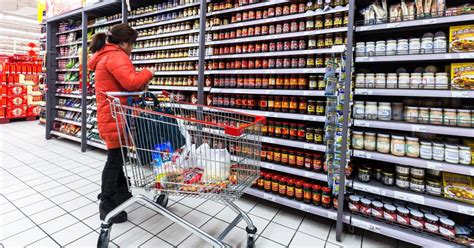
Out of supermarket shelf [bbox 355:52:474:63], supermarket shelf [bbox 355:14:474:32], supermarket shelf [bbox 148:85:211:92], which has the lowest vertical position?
supermarket shelf [bbox 148:85:211:92]

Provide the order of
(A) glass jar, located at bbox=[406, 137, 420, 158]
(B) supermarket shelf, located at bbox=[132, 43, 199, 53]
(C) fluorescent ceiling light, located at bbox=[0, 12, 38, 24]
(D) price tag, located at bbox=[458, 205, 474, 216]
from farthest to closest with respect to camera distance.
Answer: (C) fluorescent ceiling light, located at bbox=[0, 12, 38, 24], (B) supermarket shelf, located at bbox=[132, 43, 199, 53], (A) glass jar, located at bbox=[406, 137, 420, 158], (D) price tag, located at bbox=[458, 205, 474, 216]

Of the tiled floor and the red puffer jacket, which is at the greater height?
the red puffer jacket

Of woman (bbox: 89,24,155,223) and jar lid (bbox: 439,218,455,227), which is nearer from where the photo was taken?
jar lid (bbox: 439,218,455,227)

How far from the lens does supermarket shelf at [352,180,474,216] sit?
5.18 feet

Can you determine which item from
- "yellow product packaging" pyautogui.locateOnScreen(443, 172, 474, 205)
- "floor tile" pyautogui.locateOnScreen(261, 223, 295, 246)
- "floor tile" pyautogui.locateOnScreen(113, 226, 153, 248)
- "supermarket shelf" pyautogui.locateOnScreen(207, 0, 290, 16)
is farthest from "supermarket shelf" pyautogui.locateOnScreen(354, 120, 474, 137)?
"floor tile" pyautogui.locateOnScreen(113, 226, 153, 248)

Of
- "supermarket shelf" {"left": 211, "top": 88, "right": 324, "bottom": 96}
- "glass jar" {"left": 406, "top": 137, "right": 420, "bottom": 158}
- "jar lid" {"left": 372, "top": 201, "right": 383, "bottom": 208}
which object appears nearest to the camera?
"glass jar" {"left": 406, "top": 137, "right": 420, "bottom": 158}

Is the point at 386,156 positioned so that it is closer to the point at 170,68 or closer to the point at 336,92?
the point at 336,92

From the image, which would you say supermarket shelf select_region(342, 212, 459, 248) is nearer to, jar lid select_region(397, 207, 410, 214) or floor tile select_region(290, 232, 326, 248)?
jar lid select_region(397, 207, 410, 214)

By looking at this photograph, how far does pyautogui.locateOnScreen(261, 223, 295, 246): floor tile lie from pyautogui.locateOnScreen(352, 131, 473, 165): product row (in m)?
0.93

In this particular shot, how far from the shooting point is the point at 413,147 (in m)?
1.78

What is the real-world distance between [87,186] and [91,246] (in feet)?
4.16

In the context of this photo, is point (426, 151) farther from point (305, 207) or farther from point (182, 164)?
point (182, 164)

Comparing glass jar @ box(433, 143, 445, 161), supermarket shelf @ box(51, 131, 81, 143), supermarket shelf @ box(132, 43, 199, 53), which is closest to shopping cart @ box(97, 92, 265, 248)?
glass jar @ box(433, 143, 445, 161)

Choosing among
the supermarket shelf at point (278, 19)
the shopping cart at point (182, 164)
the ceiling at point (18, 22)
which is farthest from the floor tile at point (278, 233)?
the ceiling at point (18, 22)
